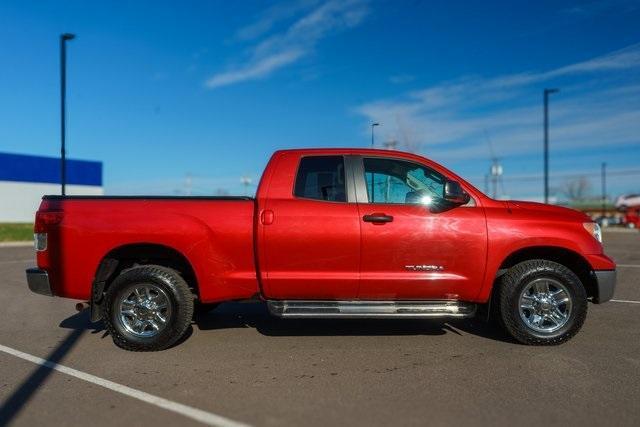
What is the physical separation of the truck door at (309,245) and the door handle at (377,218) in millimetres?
89

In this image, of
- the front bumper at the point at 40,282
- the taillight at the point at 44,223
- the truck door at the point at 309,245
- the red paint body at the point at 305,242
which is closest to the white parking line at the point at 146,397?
the front bumper at the point at 40,282

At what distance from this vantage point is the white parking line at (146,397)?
142 inches

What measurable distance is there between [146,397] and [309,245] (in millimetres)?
1972

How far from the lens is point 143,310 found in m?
5.32

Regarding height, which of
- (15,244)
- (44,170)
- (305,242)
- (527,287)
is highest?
(44,170)

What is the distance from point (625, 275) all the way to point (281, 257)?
8482 mm

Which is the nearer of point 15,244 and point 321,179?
point 321,179

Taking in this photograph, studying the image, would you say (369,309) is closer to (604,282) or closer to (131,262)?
(604,282)

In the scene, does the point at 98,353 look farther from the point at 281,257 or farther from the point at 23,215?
the point at 23,215

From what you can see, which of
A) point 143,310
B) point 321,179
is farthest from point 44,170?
point 321,179

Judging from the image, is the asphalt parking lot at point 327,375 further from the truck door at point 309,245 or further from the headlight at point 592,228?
the headlight at point 592,228

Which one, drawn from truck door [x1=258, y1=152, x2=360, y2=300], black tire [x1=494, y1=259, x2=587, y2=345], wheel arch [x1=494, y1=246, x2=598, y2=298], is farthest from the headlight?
truck door [x1=258, y1=152, x2=360, y2=300]

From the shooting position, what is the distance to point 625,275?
10695 mm

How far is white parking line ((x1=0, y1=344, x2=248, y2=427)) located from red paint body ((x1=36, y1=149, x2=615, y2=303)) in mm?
720
